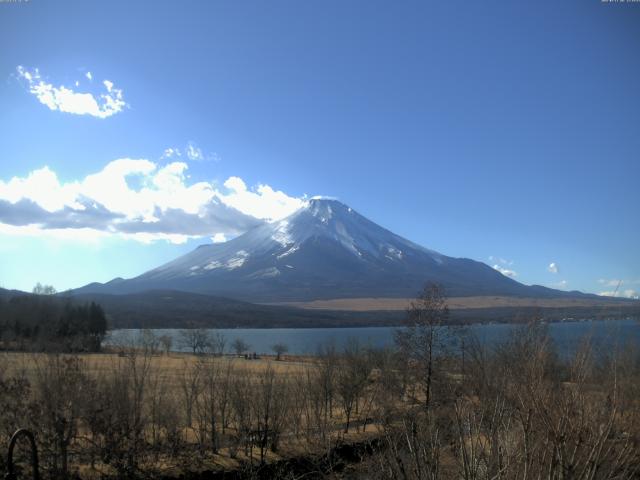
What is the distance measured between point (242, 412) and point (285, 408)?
185cm

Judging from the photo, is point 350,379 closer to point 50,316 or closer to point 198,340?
point 50,316

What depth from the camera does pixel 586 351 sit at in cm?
579

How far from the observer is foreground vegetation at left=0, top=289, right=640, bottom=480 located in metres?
5.43

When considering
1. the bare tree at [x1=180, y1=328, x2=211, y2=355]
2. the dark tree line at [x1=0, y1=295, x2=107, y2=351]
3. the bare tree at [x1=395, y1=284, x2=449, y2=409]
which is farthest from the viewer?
the bare tree at [x1=180, y1=328, x2=211, y2=355]

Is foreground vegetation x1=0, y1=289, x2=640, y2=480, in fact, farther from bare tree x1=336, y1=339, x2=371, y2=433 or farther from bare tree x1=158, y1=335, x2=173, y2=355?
bare tree x1=158, y1=335, x2=173, y2=355

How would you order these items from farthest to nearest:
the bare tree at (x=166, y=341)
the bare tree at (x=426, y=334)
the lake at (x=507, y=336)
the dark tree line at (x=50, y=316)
Answer: the dark tree line at (x=50, y=316), the bare tree at (x=166, y=341), the bare tree at (x=426, y=334), the lake at (x=507, y=336)

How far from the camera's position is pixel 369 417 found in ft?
97.1

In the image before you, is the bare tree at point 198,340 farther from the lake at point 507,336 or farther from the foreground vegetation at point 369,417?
the foreground vegetation at point 369,417

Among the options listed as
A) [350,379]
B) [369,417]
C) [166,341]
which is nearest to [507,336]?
[350,379]

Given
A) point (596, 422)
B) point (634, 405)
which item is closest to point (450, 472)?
point (596, 422)

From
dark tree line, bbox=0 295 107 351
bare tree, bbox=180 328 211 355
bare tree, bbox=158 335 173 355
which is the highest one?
dark tree line, bbox=0 295 107 351

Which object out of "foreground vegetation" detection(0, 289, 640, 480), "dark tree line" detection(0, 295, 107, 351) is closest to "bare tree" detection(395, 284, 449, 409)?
"foreground vegetation" detection(0, 289, 640, 480)

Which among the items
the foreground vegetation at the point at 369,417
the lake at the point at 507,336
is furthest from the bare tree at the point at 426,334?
the lake at the point at 507,336

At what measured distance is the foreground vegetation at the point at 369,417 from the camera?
5.43m
